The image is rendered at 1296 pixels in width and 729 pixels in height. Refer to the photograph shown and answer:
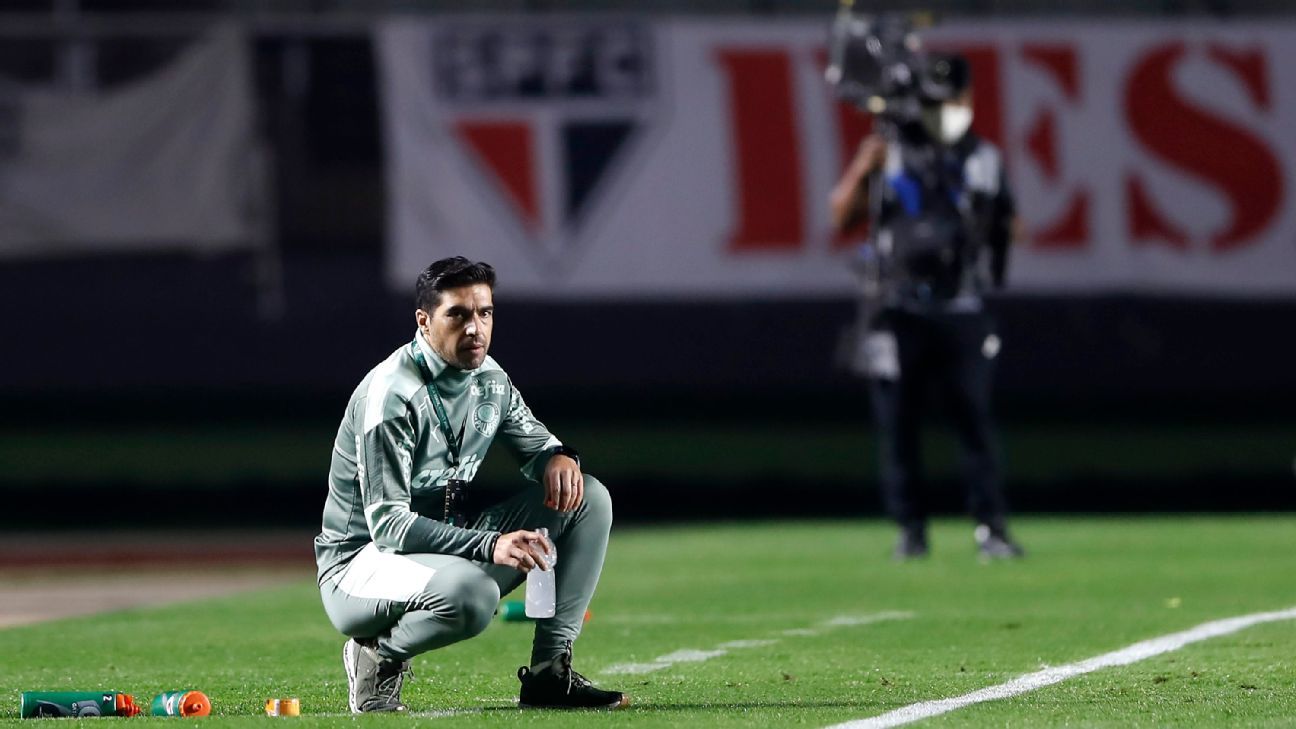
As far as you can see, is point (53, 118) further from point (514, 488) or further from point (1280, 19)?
point (1280, 19)

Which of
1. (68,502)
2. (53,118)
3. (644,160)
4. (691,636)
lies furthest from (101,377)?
(691,636)

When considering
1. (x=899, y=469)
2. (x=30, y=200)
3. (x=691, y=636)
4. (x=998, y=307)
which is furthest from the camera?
(x=998, y=307)

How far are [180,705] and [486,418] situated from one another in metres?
1.10

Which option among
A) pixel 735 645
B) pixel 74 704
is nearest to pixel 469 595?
pixel 74 704

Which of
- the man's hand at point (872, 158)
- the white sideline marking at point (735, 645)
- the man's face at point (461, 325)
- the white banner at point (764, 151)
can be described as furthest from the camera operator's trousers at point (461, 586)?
the white banner at point (764, 151)

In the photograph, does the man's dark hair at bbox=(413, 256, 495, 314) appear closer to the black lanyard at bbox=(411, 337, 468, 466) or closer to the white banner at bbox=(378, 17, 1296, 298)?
the black lanyard at bbox=(411, 337, 468, 466)

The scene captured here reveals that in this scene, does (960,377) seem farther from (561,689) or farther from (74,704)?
(74,704)

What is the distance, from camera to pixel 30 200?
18.2 m

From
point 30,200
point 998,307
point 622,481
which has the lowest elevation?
point 622,481

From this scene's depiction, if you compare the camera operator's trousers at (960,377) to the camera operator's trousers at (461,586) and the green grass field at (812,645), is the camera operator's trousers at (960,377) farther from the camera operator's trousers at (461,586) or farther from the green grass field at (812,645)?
the camera operator's trousers at (461,586)

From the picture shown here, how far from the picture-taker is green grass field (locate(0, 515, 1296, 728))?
6258mm

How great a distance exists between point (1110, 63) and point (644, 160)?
370 centimetres

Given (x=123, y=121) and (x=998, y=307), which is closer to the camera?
(x=123, y=121)

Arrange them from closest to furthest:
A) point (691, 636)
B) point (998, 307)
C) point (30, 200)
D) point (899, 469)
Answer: point (691, 636) → point (899, 469) → point (30, 200) → point (998, 307)
